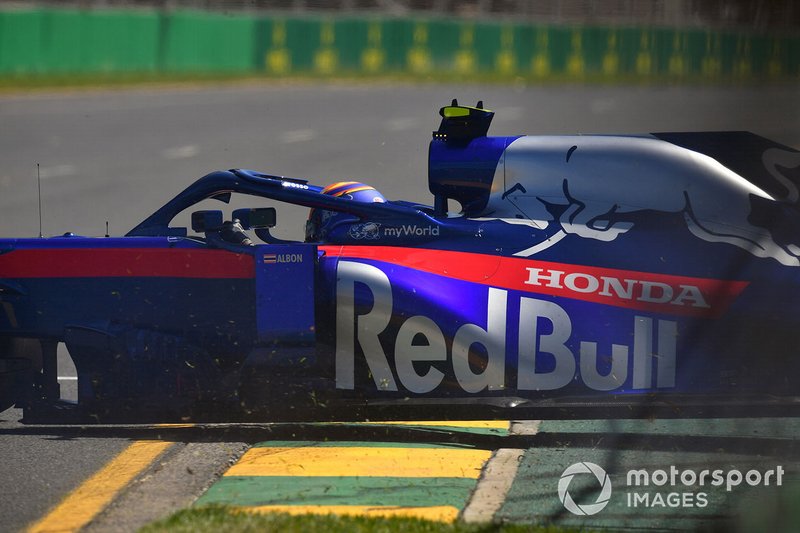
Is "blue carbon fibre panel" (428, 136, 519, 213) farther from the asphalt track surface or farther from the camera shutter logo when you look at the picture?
the camera shutter logo

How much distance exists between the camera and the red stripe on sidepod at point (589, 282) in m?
5.76

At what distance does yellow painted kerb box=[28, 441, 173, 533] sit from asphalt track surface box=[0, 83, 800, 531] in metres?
0.08

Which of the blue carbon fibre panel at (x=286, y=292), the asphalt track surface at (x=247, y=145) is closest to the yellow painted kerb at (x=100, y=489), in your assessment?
the asphalt track surface at (x=247, y=145)

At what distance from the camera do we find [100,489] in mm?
5508

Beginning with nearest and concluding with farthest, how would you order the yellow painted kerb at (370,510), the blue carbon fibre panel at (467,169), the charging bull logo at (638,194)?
the yellow painted kerb at (370,510), the charging bull logo at (638,194), the blue carbon fibre panel at (467,169)

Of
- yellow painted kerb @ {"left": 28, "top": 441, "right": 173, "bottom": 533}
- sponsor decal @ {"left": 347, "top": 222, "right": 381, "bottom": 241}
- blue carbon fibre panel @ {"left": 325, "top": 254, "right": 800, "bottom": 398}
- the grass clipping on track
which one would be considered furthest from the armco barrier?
the grass clipping on track

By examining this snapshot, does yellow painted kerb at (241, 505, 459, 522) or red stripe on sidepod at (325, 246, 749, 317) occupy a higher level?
red stripe on sidepod at (325, 246, 749, 317)

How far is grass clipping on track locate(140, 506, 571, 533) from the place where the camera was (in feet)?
15.2

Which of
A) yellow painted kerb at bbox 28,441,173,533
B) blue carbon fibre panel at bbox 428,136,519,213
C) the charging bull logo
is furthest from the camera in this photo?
blue carbon fibre panel at bbox 428,136,519,213

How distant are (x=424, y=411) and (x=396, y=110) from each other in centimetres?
1819

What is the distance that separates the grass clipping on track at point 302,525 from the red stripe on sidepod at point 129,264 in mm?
1667

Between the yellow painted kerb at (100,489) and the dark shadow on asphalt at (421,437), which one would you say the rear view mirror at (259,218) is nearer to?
the dark shadow on asphalt at (421,437)

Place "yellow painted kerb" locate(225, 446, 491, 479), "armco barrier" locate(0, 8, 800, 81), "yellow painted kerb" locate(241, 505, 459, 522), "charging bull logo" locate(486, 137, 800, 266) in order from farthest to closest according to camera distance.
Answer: "armco barrier" locate(0, 8, 800, 81), "charging bull logo" locate(486, 137, 800, 266), "yellow painted kerb" locate(225, 446, 491, 479), "yellow painted kerb" locate(241, 505, 459, 522)

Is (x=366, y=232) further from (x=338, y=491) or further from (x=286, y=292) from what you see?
(x=338, y=491)
